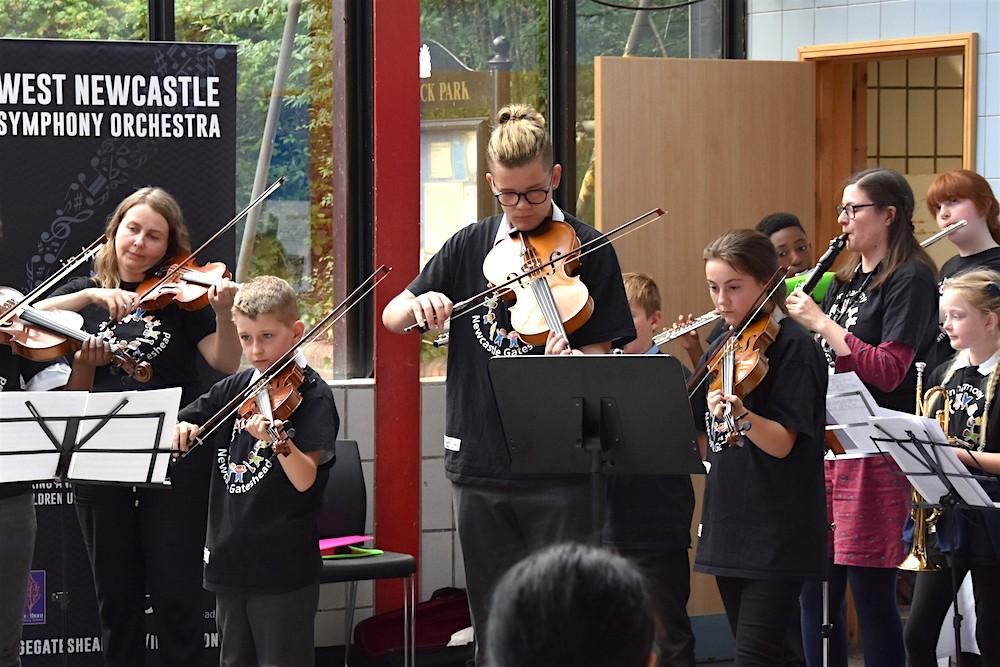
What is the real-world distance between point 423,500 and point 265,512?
1449mm

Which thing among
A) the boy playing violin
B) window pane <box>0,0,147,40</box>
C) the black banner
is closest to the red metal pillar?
the black banner

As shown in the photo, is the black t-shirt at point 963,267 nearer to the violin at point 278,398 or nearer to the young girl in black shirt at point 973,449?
the young girl in black shirt at point 973,449

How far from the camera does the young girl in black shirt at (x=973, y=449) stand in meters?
3.13

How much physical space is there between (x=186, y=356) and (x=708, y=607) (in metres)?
2.02

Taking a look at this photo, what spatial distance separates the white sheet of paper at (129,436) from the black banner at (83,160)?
31.6 inches

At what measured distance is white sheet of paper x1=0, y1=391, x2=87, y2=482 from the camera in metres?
3.03

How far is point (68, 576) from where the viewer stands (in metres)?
3.88

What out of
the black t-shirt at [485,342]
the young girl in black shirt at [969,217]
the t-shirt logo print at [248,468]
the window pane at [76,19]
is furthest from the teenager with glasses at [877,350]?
the window pane at [76,19]

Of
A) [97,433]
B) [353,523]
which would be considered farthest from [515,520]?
[353,523]

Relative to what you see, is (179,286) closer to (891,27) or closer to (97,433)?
(97,433)

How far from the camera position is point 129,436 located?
3047 millimetres

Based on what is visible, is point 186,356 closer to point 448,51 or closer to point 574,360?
point 574,360

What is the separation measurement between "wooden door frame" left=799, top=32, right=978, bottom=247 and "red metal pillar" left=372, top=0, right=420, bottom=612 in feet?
5.10

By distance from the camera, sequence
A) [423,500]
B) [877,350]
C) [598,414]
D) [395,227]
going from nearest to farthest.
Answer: [598,414] → [877,350] → [395,227] → [423,500]
